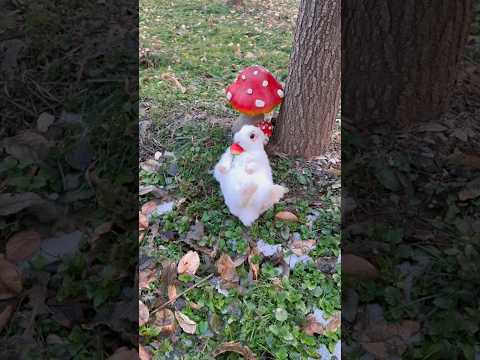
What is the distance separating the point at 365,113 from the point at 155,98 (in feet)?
3.86

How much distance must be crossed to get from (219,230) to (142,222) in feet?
1.02

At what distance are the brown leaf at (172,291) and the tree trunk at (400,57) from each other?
1.28 meters

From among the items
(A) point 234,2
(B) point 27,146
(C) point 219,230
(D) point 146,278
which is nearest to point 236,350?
(D) point 146,278

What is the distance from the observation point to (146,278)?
65.9 inches

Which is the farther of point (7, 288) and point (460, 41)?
point (460, 41)

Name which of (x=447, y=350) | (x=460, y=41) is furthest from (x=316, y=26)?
(x=447, y=350)

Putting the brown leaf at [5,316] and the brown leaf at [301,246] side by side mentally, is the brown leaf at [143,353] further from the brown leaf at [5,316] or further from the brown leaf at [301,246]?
the brown leaf at [301,246]

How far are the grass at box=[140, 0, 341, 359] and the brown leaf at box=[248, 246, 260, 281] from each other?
0.7 inches

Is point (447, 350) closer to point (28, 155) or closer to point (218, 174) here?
point (218, 174)

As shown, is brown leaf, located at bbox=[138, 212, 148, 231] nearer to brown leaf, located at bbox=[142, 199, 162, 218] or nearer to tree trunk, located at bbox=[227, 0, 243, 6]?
brown leaf, located at bbox=[142, 199, 162, 218]

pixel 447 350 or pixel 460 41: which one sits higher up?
pixel 460 41

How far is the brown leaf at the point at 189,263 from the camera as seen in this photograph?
67.1 inches

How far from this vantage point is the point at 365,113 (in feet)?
7.76

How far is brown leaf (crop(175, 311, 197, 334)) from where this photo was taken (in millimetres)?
1497
